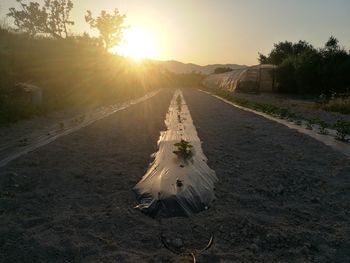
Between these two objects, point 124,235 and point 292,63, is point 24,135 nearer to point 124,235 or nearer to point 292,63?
point 124,235

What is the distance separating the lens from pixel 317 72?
1044 inches

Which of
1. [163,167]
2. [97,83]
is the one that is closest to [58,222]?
[163,167]

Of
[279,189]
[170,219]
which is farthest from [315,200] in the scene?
[170,219]

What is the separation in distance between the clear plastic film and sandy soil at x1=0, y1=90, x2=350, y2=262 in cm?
14

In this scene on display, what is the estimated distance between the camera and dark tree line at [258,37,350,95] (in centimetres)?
2595

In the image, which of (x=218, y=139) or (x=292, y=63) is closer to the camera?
(x=218, y=139)

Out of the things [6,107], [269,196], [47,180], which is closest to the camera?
[269,196]

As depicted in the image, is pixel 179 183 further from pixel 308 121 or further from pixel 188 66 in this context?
pixel 188 66

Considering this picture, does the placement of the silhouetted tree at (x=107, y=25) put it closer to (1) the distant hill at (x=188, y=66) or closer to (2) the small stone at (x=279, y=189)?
(2) the small stone at (x=279, y=189)

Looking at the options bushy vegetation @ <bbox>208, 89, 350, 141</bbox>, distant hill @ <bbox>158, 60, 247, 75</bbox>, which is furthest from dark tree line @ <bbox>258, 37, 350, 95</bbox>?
distant hill @ <bbox>158, 60, 247, 75</bbox>

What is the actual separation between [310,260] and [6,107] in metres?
9.68

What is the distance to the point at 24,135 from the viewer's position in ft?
27.9

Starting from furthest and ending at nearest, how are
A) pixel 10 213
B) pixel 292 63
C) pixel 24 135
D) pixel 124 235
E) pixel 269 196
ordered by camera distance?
pixel 292 63
pixel 24 135
pixel 269 196
pixel 10 213
pixel 124 235

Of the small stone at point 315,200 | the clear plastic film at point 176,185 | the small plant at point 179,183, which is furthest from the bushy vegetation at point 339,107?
the small plant at point 179,183
